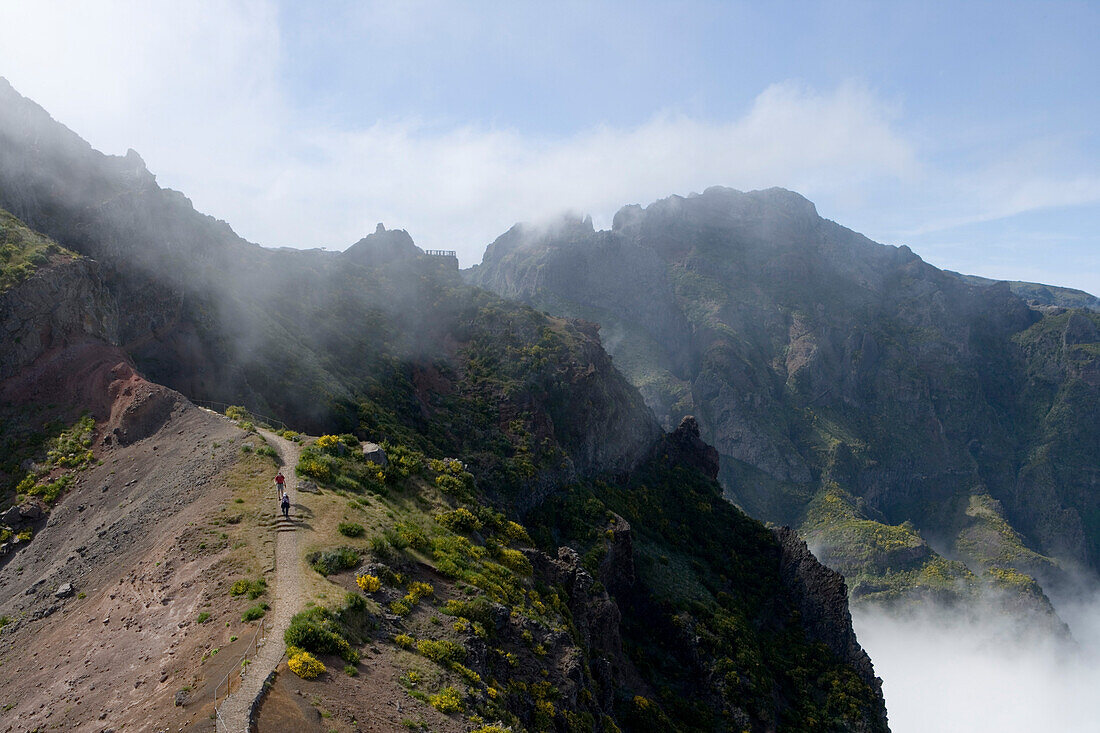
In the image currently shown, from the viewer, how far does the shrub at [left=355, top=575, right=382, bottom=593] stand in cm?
2676

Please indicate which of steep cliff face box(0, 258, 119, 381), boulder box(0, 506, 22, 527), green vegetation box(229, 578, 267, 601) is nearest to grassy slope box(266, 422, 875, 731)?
green vegetation box(229, 578, 267, 601)

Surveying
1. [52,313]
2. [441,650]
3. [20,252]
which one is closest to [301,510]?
[441,650]

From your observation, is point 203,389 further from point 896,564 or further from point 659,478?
point 896,564

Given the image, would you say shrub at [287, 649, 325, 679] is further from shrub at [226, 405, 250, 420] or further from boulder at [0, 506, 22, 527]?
shrub at [226, 405, 250, 420]

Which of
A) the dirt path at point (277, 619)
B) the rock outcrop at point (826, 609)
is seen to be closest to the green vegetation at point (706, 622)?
the rock outcrop at point (826, 609)

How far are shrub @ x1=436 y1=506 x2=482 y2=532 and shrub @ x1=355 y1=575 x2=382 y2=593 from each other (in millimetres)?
11135

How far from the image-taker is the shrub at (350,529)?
30.5 meters

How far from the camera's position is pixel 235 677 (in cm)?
1909

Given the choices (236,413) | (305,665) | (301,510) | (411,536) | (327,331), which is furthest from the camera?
(327,331)

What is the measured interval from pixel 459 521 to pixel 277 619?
55.7 feet

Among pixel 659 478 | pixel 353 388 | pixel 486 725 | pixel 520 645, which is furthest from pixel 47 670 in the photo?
pixel 659 478

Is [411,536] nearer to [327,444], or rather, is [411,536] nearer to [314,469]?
[314,469]

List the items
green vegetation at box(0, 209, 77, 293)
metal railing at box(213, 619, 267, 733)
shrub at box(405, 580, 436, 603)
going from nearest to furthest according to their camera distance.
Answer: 1. metal railing at box(213, 619, 267, 733)
2. shrub at box(405, 580, 436, 603)
3. green vegetation at box(0, 209, 77, 293)

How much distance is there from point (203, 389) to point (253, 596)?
120 ft
